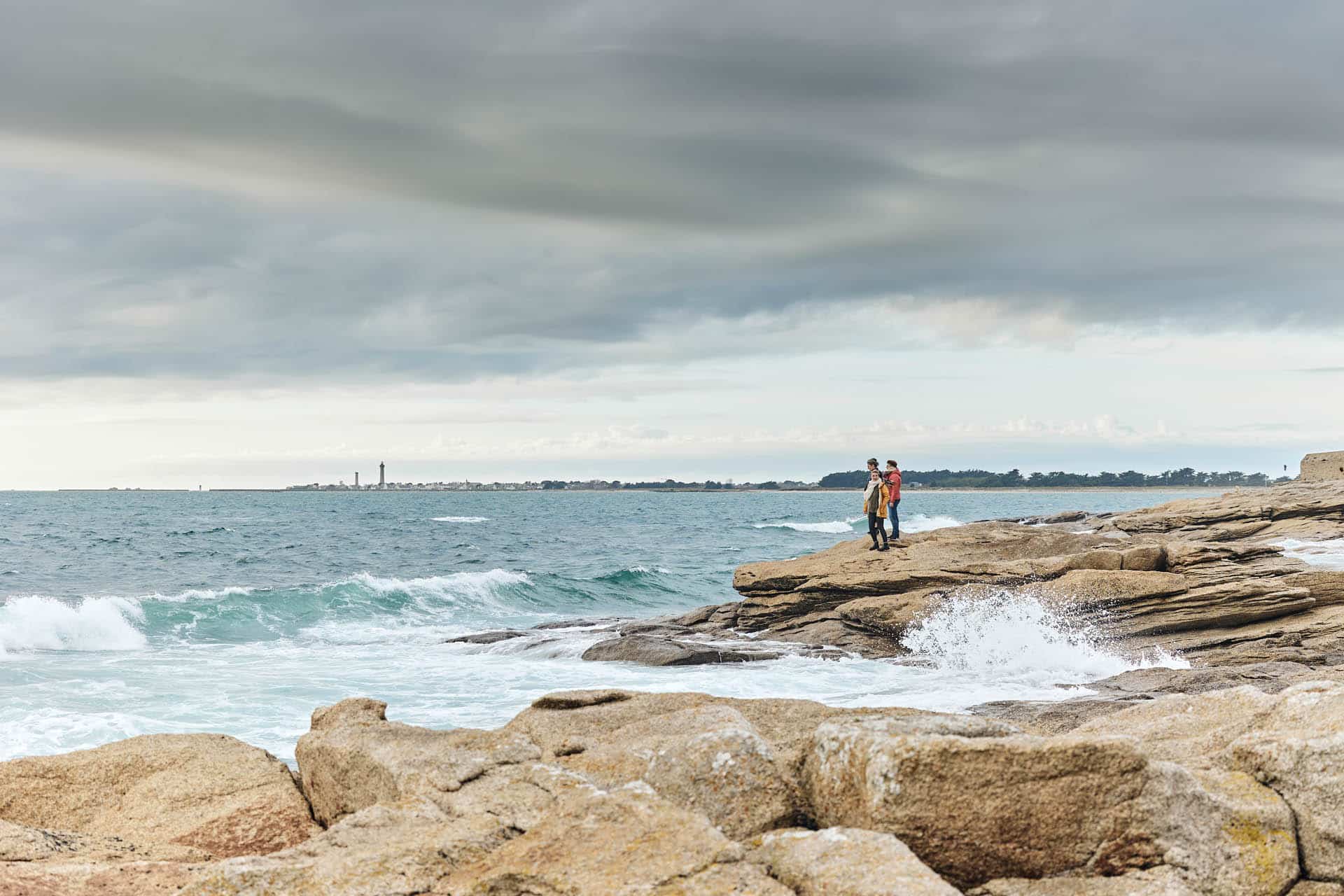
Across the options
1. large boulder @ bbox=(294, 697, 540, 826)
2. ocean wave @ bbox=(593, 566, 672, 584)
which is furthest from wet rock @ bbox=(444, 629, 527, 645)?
large boulder @ bbox=(294, 697, 540, 826)

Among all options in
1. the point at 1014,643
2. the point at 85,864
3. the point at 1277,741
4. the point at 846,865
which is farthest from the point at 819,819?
the point at 1014,643

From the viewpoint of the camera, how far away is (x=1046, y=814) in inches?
162

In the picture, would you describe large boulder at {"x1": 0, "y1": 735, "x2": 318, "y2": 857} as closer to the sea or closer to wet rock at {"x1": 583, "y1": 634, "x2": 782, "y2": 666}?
the sea

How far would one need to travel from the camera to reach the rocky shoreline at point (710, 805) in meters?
3.85

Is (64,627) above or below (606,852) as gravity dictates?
below

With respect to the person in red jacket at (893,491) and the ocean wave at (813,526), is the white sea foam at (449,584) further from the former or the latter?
the ocean wave at (813,526)

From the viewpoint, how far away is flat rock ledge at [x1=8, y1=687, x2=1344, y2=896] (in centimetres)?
380

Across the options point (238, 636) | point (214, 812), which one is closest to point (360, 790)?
point (214, 812)

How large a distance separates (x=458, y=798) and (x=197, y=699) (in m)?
12.3

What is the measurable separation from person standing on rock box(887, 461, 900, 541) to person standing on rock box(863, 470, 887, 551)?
0.88 ft

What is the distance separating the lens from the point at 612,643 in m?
19.3

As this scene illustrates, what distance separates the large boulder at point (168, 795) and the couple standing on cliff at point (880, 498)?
15.3 m

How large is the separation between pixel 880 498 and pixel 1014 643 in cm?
521

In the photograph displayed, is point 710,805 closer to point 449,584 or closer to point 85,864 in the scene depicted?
point 85,864
